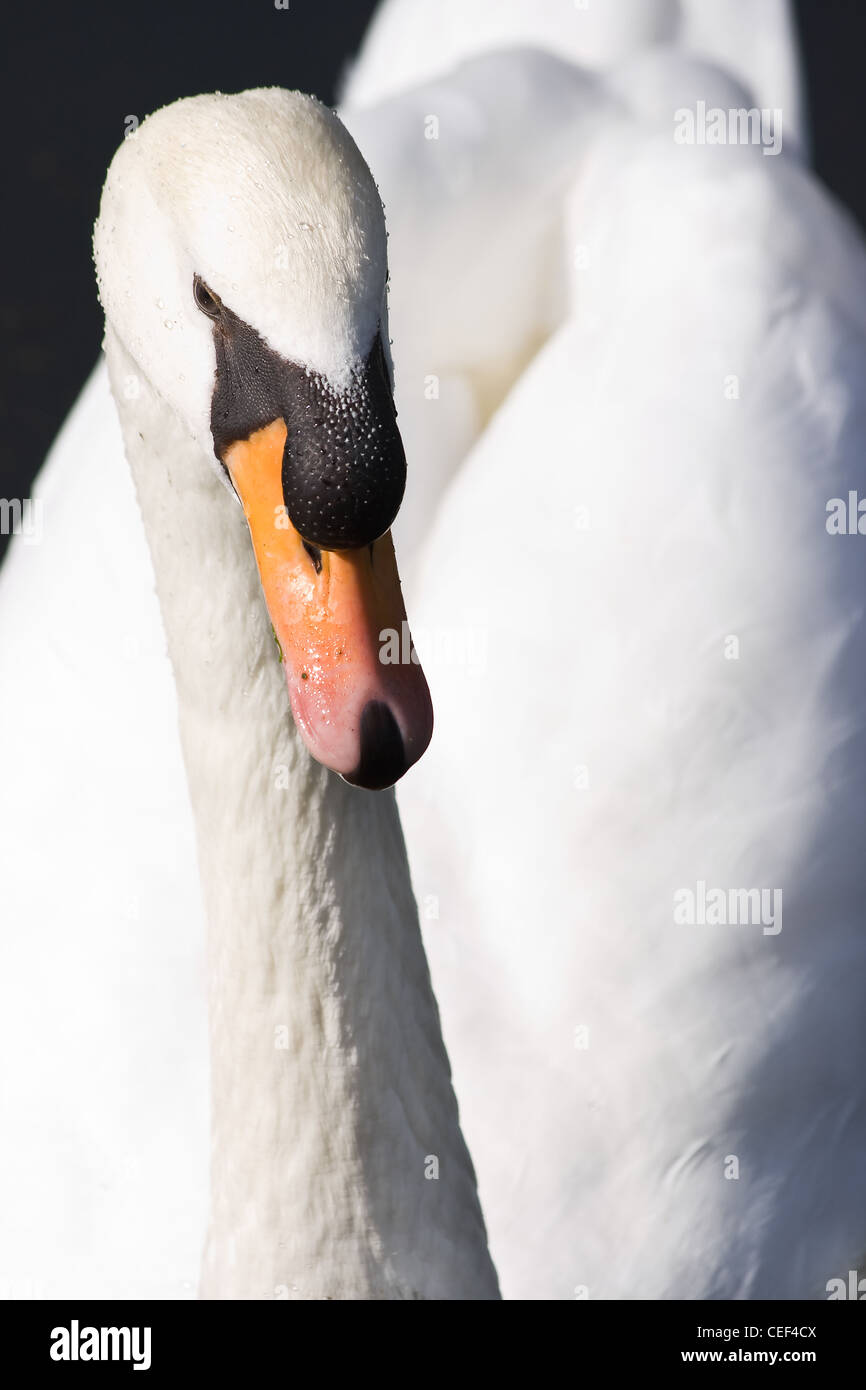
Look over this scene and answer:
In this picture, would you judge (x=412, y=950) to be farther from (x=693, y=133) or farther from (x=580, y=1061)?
(x=693, y=133)

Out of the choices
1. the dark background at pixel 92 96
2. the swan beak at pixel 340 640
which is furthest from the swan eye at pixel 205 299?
the dark background at pixel 92 96

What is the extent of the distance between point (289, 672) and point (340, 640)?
0.06 metres

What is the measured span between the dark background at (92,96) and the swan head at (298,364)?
130 inches

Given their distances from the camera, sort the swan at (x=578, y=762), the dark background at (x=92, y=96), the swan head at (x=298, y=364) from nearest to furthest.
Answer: the swan head at (x=298, y=364), the swan at (x=578, y=762), the dark background at (x=92, y=96)

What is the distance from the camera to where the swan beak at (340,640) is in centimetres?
144

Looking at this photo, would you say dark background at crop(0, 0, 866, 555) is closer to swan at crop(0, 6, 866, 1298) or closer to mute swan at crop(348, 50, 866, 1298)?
swan at crop(0, 6, 866, 1298)

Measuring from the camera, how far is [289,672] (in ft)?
4.85

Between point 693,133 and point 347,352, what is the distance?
72.8 inches

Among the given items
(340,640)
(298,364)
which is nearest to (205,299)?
(298,364)

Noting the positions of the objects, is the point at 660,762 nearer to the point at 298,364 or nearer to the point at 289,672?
the point at 289,672

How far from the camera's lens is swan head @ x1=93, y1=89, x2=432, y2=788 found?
138cm

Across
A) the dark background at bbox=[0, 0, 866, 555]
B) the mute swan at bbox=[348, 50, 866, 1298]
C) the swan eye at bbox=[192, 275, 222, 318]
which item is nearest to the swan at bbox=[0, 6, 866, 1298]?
the mute swan at bbox=[348, 50, 866, 1298]

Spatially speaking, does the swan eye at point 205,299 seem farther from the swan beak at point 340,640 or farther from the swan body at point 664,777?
the swan body at point 664,777

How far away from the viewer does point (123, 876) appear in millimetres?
2615
